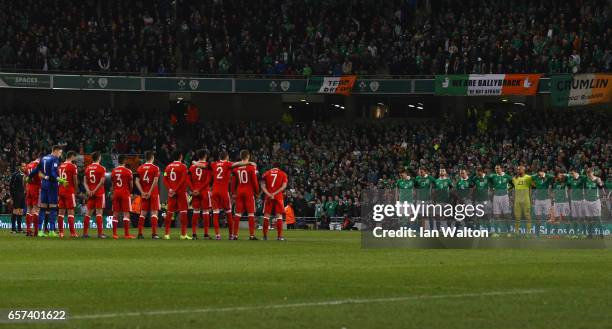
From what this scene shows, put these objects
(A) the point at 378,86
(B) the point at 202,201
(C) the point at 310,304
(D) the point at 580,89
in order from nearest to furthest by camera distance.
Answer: (C) the point at 310,304 → (B) the point at 202,201 → (D) the point at 580,89 → (A) the point at 378,86

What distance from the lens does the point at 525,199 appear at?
1164 inches

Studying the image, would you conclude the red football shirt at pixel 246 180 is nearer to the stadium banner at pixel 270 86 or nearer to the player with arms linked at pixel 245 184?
the player with arms linked at pixel 245 184

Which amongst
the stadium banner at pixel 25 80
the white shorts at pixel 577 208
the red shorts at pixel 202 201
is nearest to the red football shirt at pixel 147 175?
the red shorts at pixel 202 201

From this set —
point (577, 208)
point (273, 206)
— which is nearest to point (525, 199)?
point (577, 208)

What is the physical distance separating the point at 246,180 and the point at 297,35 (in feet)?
102

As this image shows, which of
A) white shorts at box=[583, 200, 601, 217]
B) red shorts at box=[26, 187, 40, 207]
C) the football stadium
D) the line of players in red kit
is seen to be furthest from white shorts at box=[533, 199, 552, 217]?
red shorts at box=[26, 187, 40, 207]

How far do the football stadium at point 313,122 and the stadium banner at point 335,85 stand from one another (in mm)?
141

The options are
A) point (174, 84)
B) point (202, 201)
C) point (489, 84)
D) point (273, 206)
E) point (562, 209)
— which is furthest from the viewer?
point (174, 84)

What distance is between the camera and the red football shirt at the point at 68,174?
28969 mm

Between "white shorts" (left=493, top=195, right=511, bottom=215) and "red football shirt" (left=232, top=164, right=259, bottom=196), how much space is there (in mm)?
5632

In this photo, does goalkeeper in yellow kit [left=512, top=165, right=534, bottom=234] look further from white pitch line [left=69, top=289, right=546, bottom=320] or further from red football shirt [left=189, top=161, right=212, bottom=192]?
white pitch line [left=69, top=289, right=546, bottom=320]

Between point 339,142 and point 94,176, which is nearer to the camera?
point 94,176

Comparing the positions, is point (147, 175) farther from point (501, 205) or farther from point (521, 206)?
point (521, 206)

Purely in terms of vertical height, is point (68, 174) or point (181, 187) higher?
point (68, 174)
